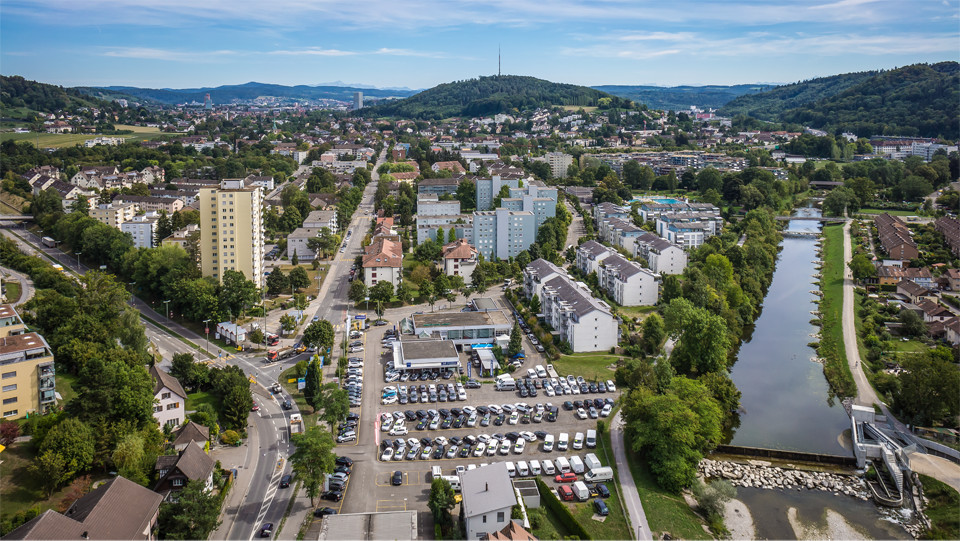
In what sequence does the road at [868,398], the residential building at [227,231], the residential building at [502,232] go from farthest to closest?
the residential building at [502,232] → the residential building at [227,231] → the road at [868,398]

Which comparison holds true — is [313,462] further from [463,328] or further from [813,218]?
[813,218]

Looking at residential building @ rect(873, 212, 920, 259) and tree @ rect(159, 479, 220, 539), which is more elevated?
residential building @ rect(873, 212, 920, 259)

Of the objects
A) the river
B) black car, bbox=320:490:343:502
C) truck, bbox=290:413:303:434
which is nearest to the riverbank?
the river

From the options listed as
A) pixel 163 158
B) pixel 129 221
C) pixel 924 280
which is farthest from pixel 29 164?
pixel 924 280

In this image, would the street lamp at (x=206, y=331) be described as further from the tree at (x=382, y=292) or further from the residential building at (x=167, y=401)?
the tree at (x=382, y=292)

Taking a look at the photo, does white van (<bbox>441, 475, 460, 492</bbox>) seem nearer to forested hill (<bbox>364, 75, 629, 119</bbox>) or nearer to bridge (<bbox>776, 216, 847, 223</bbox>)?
bridge (<bbox>776, 216, 847, 223</bbox>)

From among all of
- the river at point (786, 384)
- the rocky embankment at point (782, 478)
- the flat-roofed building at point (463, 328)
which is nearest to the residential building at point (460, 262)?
the flat-roofed building at point (463, 328)

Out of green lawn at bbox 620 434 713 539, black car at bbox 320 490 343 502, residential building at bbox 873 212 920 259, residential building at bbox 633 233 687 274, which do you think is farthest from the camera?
residential building at bbox 873 212 920 259
